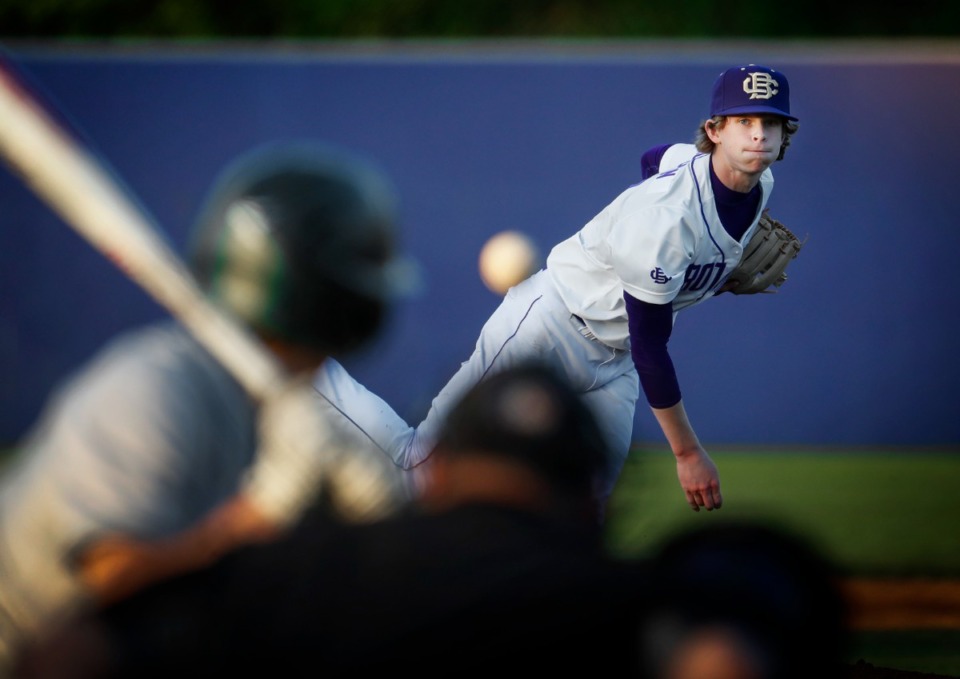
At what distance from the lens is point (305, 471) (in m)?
1.58

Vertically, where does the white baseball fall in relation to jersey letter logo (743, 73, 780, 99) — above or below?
below

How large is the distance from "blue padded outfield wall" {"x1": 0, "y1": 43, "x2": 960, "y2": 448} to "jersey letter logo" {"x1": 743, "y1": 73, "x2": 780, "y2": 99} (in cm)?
393

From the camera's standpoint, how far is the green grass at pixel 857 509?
464 centimetres

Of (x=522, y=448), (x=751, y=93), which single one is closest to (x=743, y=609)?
(x=522, y=448)

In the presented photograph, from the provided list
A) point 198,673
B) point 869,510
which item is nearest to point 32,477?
point 198,673

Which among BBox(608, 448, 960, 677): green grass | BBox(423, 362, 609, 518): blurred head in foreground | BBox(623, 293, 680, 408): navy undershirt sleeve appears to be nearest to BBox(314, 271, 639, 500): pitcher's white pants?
BBox(623, 293, 680, 408): navy undershirt sleeve

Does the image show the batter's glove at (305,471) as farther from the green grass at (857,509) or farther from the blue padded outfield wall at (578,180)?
the blue padded outfield wall at (578,180)

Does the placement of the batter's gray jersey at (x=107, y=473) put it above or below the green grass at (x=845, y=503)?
above

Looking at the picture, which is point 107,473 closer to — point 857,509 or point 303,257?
point 303,257

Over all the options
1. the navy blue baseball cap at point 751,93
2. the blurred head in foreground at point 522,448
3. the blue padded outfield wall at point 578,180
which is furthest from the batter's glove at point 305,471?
the blue padded outfield wall at point 578,180

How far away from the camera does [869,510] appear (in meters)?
6.55

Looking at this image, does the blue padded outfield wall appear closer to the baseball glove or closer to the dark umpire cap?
the baseball glove

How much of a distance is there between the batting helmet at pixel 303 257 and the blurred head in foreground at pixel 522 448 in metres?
0.29

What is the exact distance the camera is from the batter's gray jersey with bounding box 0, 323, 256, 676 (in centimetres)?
151
